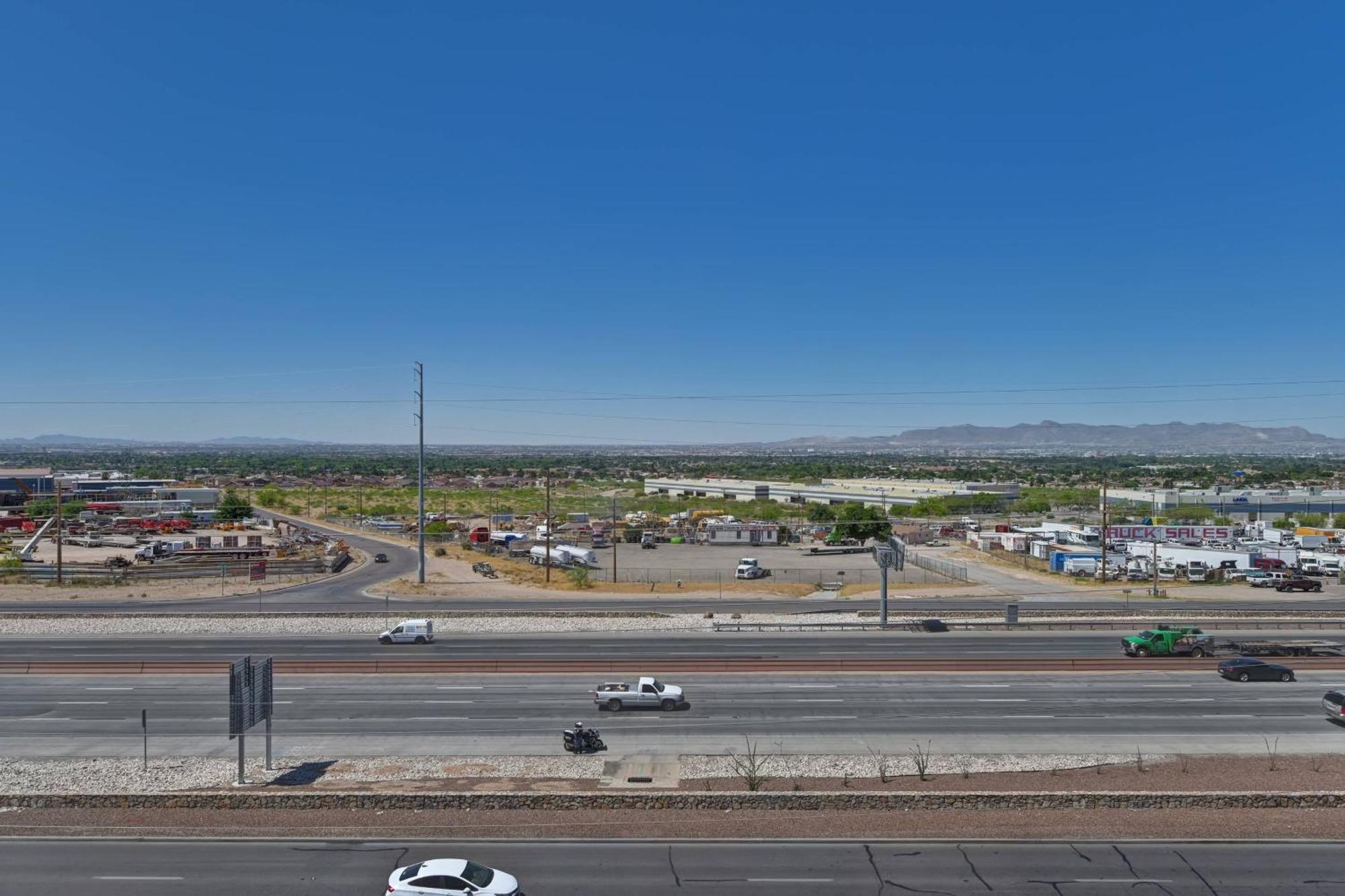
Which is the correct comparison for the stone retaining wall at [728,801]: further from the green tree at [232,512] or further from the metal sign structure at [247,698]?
the green tree at [232,512]

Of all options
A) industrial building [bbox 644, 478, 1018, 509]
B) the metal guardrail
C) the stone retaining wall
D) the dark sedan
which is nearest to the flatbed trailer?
the metal guardrail

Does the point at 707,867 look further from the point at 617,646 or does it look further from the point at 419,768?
the point at 617,646

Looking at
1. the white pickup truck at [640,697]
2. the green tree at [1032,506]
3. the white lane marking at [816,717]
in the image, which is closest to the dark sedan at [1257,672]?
the white lane marking at [816,717]

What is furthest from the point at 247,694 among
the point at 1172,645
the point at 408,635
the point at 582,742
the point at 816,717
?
the point at 1172,645

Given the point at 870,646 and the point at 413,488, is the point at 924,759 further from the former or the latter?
the point at 413,488

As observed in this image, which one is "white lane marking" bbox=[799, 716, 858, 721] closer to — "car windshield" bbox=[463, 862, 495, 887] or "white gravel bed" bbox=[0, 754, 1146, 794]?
"white gravel bed" bbox=[0, 754, 1146, 794]

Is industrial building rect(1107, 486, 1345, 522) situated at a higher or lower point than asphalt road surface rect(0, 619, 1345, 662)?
higher
